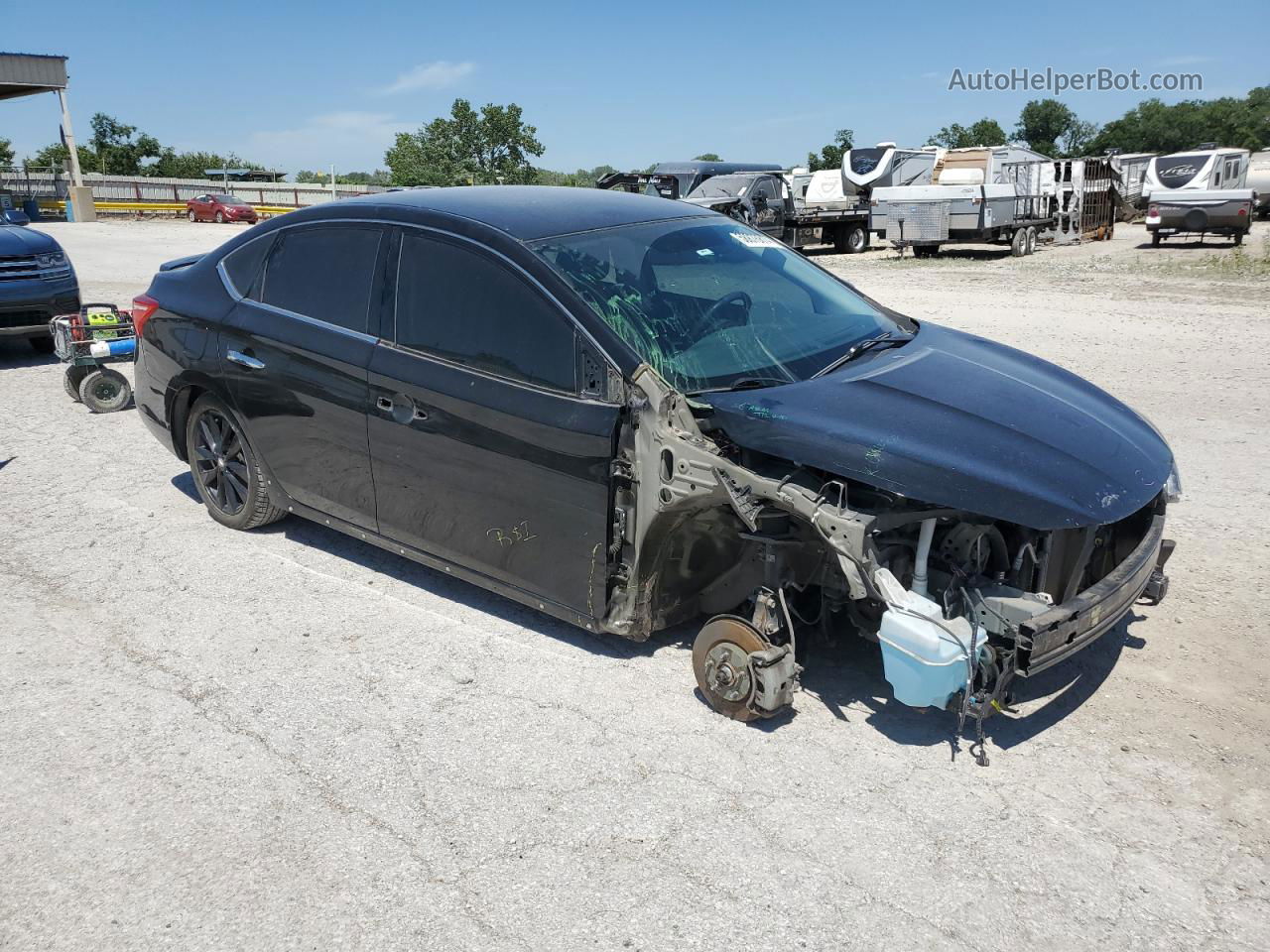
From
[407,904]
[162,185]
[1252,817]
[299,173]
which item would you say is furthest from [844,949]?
[299,173]

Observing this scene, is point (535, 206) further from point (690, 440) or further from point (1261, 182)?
point (1261, 182)

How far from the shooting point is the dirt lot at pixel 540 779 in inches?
107

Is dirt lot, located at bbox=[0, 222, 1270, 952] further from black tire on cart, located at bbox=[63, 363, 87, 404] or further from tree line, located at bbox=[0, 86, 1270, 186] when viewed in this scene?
tree line, located at bbox=[0, 86, 1270, 186]

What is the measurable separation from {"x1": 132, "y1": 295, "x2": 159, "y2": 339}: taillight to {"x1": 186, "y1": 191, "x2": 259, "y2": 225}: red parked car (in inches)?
1411

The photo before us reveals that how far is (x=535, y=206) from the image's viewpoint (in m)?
4.42

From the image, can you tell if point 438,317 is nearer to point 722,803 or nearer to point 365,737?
point 365,737

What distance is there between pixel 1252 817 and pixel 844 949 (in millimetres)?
1461

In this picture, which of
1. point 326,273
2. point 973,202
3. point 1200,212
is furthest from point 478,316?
point 1200,212

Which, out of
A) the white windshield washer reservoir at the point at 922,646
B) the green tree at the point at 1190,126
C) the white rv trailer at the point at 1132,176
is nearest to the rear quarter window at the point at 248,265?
the white windshield washer reservoir at the point at 922,646

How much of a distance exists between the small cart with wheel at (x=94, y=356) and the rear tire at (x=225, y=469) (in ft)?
10.2

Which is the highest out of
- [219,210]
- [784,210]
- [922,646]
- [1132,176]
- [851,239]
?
[219,210]

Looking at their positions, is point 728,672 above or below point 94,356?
below

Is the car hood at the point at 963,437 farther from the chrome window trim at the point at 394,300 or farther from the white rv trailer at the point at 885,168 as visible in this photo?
the white rv trailer at the point at 885,168

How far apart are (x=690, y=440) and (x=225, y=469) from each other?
3045mm
